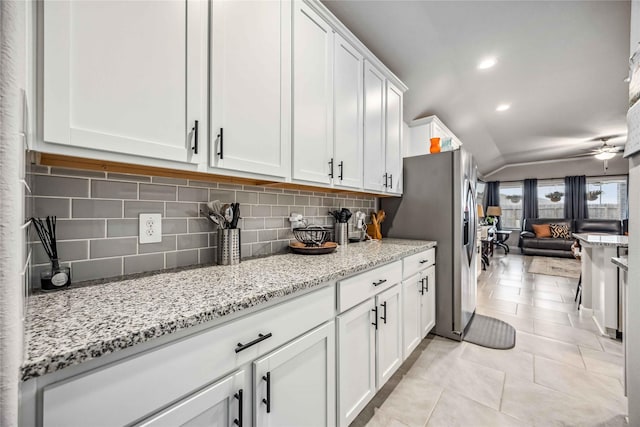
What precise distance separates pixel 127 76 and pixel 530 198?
9795 mm

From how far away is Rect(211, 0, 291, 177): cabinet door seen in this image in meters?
1.10

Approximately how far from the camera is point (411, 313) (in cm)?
194

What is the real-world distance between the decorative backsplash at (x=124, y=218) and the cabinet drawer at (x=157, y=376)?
0.49 metres

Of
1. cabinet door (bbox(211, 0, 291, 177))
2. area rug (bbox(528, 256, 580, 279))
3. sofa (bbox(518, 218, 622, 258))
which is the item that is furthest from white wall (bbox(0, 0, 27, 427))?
sofa (bbox(518, 218, 622, 258))

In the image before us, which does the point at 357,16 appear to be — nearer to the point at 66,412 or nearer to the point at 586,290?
the point at 66,412

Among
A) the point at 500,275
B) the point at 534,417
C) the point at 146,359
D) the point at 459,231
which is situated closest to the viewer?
the point at 146,359

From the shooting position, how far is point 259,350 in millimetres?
862

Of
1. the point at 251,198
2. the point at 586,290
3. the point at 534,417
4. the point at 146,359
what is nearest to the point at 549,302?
the point at 586,290

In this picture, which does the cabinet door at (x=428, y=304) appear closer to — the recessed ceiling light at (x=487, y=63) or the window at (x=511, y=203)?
the recessed ceiling light at (x=487, y=63)

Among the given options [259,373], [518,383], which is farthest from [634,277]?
[259,373]

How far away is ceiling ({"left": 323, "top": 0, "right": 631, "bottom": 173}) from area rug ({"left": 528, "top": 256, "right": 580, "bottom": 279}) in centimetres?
271

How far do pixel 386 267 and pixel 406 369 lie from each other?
36.1 inches

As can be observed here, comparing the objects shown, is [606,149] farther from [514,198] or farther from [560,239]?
[514,198]

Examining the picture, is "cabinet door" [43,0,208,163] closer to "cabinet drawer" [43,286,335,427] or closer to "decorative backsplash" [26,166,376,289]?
"decorative backsplash" [26,166,376,289]
